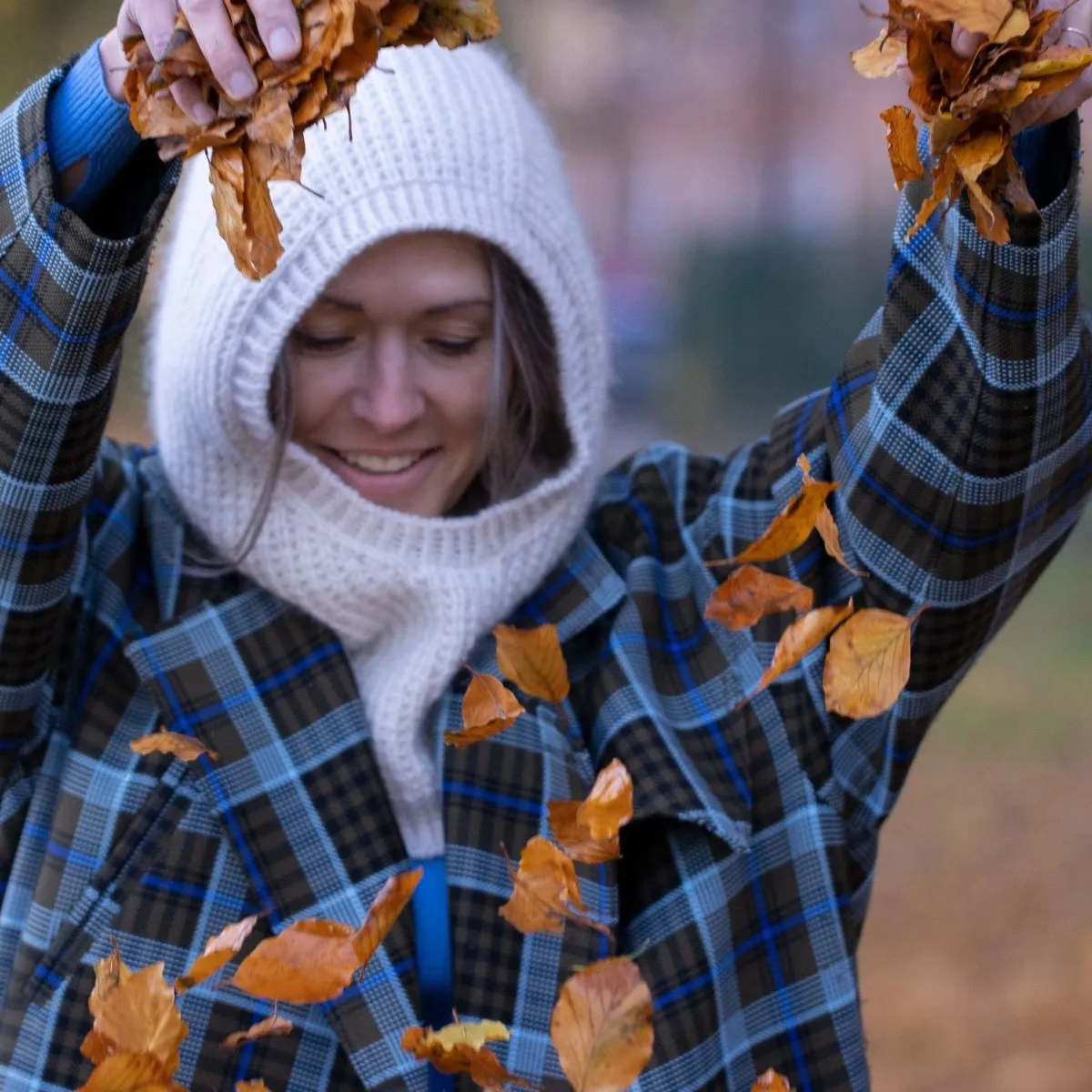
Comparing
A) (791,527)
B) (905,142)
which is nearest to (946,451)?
(791,527)

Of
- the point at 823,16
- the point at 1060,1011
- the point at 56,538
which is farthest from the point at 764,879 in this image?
the point at 823,16

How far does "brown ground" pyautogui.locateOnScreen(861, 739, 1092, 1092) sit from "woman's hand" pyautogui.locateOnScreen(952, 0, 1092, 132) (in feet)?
7.39

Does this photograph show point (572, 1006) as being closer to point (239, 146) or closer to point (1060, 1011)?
point (239, 146)

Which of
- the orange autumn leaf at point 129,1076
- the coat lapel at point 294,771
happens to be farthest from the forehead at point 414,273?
the orange autumn leaf at point 129,1076

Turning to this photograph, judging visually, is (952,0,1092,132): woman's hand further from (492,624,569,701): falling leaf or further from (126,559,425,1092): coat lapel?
(126,559,425,1092): coat lapel

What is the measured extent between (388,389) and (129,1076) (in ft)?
1.77

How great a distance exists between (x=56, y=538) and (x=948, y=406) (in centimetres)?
56

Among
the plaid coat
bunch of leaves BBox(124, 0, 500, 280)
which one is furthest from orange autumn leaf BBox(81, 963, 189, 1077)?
bunch of leaves BBox(124, 0, 500, 280)

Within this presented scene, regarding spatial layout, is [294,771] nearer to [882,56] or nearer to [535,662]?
[535,662]

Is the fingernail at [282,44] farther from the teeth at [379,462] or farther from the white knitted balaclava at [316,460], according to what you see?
the teeth at [379,462]

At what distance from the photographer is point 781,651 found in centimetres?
94

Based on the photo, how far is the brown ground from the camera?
290 cm

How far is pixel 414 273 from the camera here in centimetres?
112

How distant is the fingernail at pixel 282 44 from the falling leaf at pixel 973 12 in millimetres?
275
